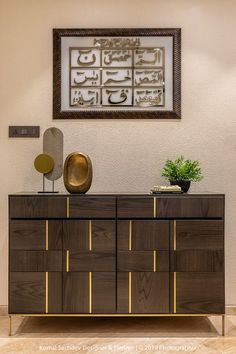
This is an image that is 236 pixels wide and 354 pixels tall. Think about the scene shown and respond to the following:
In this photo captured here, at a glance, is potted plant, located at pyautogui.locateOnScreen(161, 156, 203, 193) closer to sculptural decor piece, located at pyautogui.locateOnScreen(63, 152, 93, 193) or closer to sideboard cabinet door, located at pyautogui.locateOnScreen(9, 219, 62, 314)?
sculptural decor piece, located at pyautogui.locateOnScreen(63, 152, 93, 193)

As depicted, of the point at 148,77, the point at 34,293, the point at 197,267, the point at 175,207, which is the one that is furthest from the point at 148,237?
the point at 148,77

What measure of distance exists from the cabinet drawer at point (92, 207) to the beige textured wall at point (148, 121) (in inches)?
18.4

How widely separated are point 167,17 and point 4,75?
1321 millimetres

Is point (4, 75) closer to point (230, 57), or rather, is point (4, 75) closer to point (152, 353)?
point (230, 57)

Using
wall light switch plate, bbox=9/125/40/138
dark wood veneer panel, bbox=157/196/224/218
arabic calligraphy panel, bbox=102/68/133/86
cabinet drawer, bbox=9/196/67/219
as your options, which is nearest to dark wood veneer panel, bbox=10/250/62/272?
cabinet drawer, bbox=9/196/67/219

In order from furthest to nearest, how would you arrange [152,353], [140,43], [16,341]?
[140,43] < [16,341] < [152,353]

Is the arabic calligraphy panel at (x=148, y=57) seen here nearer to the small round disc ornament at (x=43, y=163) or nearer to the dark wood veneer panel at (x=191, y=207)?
the small round disc ornament at (x=43, y=163)

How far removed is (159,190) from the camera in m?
2.66

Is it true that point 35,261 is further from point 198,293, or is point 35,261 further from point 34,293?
point 198,293

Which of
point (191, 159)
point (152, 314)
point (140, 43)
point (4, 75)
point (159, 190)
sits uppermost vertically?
point (140, 43)

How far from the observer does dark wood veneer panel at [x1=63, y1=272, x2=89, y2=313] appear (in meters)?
2.58

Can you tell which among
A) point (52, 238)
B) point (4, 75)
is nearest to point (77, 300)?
point (52, 238)

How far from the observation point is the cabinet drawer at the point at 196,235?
2580 millimetres

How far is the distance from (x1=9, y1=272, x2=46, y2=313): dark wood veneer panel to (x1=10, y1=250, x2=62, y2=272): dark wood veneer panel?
0.04m
